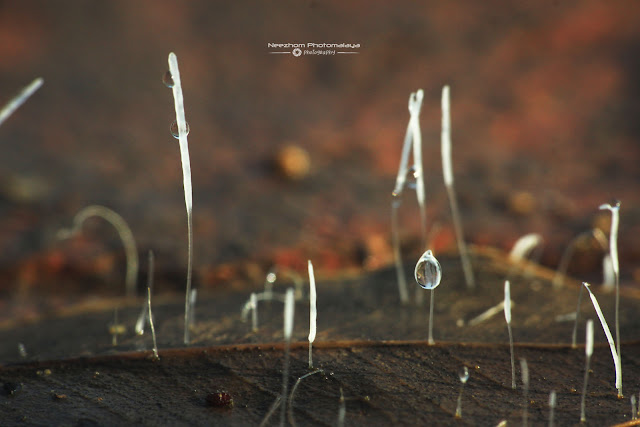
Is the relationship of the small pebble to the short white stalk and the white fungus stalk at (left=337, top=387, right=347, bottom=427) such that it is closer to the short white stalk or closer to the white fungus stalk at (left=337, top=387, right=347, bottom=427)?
the short white stalk

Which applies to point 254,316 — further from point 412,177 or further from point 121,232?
point 121,232

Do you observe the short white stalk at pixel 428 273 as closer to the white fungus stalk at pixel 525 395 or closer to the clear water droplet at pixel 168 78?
the white fungus stalk at pixel 525 395

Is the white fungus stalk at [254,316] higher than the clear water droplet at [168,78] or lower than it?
lower

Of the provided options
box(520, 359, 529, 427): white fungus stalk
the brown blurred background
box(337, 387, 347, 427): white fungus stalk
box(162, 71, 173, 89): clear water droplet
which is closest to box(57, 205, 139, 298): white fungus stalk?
the brown blurred background

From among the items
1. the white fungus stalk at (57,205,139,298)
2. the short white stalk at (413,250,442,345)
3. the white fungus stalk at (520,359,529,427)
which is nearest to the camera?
the white fungus stalk at (520,359,529,427)

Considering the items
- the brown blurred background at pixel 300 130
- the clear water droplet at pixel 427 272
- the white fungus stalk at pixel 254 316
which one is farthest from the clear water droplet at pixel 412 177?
the brown blurred background at pixel 300 130
